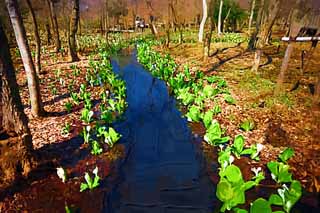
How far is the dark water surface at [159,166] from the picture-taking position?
4.25 m

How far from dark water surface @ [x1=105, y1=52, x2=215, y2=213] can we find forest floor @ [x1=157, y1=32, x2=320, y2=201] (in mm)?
513

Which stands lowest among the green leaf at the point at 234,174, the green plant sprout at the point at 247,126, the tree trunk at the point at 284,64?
the green plant sprout at the point at 247,126

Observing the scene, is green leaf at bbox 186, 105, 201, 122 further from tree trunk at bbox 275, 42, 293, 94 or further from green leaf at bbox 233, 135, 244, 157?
tree trunk at bbox 275, 42, 293, 94

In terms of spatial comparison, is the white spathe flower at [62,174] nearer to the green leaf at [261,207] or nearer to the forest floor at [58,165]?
the forest floor at [58,165]

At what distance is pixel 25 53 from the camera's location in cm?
590

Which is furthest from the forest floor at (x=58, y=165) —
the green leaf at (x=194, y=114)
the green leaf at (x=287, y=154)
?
the green leaf at (x=287, y=154)

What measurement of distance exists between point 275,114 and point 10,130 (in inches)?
242

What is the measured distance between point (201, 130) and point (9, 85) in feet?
14.1

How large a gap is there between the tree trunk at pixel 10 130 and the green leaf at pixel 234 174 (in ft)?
10.6

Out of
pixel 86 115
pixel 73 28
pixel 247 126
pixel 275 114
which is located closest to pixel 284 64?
pixel 275 114

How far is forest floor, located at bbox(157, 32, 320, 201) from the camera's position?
537 centimetres

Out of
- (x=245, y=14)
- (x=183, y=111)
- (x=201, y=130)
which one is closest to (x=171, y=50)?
(x=183, y=111)

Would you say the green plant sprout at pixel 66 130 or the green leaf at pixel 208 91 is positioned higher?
the green leaf at pixel 208 91

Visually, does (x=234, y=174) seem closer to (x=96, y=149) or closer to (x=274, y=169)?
(x=274, y=169)
